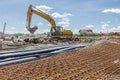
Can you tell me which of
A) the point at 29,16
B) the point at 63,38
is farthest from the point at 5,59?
the point at 63,38

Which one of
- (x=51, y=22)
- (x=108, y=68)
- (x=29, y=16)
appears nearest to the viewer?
(x=108, y=68)

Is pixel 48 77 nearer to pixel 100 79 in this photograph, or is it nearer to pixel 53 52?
pixel 100 79

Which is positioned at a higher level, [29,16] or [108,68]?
[29,16]

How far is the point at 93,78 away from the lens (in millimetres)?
7422

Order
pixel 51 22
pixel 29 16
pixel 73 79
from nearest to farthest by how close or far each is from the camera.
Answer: pixel 73 79, pixel 29 16, pixel 51 22

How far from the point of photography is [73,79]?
286 inches

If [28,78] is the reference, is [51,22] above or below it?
above

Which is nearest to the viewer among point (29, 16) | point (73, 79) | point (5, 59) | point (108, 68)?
point (73, 79)

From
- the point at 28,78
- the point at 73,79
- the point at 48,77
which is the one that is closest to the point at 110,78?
the point at 73,79

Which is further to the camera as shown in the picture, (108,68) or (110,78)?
(108,68)

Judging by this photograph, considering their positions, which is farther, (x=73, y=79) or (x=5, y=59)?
(x=5, y=59)

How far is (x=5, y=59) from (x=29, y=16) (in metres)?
23.6

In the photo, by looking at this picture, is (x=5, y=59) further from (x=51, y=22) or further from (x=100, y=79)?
(x=51, y=22)

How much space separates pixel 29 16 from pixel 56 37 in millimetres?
4626
